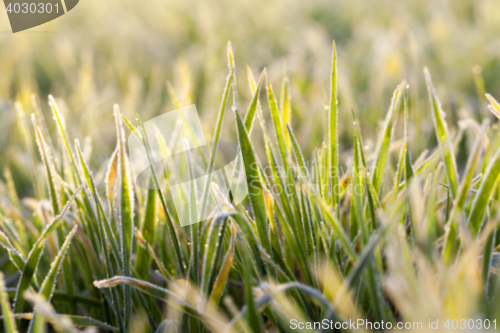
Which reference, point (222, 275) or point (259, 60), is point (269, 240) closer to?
point (222, 275)

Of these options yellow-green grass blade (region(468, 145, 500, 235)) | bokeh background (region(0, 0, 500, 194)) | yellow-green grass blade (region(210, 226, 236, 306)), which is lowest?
yellow-green grass blade (region(210, 226, 236, 306))

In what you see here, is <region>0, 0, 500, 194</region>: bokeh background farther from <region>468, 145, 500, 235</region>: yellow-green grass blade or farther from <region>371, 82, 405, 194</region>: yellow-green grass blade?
<region>468, 145, 500, 235</region>: yellow-green grass blade

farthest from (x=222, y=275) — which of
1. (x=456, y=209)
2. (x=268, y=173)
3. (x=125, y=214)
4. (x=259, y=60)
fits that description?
(x=259, y=60)

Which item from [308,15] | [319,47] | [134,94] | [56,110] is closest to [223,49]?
[319,47]

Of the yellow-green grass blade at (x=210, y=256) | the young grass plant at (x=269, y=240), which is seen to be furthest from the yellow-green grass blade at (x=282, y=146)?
the yellow-green grass blade at (x=210, y=256)

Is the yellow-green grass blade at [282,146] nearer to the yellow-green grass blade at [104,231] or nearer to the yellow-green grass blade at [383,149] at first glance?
the yellow-green grass blade at [383,149]

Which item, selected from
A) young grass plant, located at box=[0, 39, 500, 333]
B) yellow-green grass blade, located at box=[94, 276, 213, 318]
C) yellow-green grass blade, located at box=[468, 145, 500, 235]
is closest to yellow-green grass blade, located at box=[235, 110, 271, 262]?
young grass plant, located at box=[0, 39, 500, 333]

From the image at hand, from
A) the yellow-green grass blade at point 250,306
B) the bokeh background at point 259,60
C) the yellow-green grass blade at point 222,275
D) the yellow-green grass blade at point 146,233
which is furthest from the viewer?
the bokeh background at point 259,60

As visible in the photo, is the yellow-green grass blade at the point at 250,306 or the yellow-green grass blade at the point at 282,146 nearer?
the yellow-green grass blade at the point at 250,306
